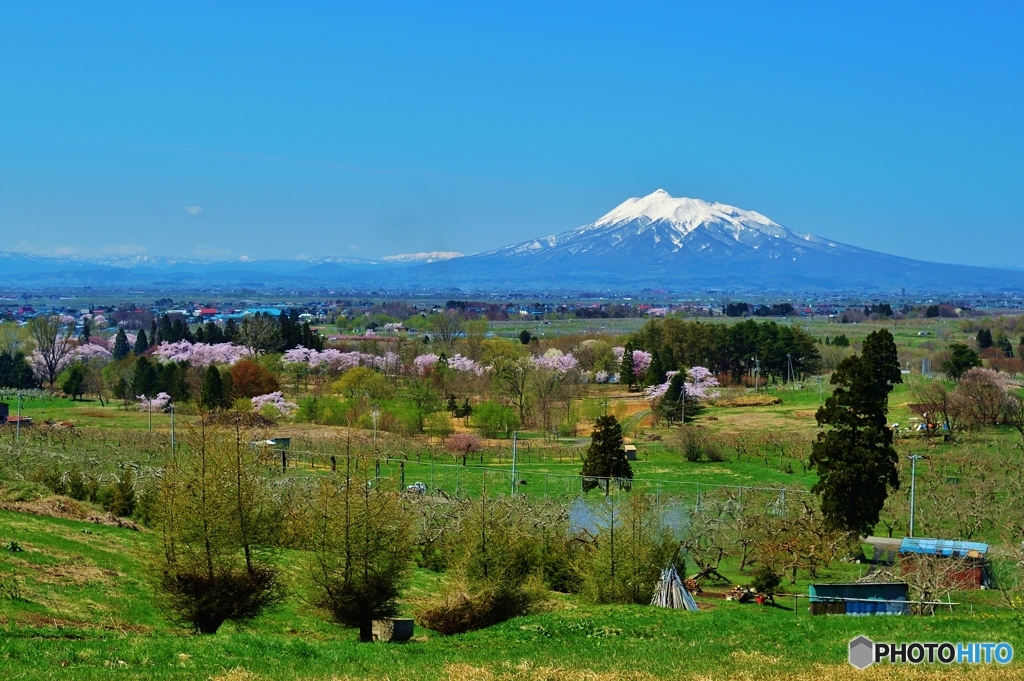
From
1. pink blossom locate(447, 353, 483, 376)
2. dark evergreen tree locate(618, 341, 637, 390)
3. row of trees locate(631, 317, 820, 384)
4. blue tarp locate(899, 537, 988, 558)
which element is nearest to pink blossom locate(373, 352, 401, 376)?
pink blossom locate(447, 353, 483, 376)

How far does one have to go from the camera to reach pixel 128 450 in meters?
34.6

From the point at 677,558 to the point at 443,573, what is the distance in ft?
15.7

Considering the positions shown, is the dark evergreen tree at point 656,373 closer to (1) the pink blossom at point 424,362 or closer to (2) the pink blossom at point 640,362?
(2) the pink blossom at point 640,362

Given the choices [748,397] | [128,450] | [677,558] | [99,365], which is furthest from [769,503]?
[99,365]

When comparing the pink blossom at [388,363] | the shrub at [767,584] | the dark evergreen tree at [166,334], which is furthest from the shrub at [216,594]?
the dark evergreen tree at [166,334]

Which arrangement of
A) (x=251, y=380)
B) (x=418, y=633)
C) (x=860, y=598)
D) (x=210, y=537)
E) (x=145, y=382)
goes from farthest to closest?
(x=145, y=382)
(x=251, y=380)
(x=860, y=598)
(x=418, y=633)
(x=210, y=537)

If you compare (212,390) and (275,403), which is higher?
(212,390)

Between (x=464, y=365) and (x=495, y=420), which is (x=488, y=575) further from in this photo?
(x=464, y=365)

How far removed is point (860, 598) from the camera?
16.7 metres

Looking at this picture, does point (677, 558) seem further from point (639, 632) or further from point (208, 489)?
point (208, 489)

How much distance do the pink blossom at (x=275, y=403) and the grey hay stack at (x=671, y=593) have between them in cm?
3435

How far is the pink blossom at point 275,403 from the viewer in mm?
50188

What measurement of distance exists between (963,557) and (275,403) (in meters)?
35.7

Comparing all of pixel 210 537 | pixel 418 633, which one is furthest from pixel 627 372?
pixel 210 537
